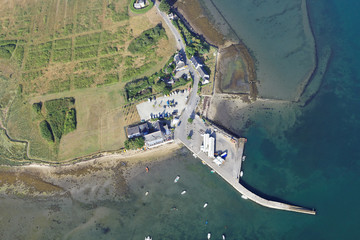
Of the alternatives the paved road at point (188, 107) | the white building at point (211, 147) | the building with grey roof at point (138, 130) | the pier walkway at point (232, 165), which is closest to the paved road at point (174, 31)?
the paved road at point (188, 107)

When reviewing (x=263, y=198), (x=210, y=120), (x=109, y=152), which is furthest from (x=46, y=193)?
(x=263, y=198)

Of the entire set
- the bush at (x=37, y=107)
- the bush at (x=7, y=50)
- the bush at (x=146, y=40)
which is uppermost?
the bush at (x=146, y=40)

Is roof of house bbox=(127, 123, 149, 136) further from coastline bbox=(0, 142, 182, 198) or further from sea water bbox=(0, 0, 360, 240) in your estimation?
sea water bbox=(0, 0, 360, 240)

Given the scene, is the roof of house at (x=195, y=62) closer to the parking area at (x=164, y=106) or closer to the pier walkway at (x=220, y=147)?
the pier walkway at (x=220, y=147)

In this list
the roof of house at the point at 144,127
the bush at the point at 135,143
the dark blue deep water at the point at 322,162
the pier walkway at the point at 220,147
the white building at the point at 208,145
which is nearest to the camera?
the dark blue deep water at the point at 322,162

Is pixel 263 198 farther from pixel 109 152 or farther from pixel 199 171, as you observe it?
pixel 109 152

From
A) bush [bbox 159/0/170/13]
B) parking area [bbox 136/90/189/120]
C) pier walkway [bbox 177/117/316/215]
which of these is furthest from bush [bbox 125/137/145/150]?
bush [bbox 159/0/170/13]

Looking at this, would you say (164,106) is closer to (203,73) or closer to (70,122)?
(203,73)

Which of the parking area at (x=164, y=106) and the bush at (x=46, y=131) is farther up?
the parking area at (x=164, y=106)
